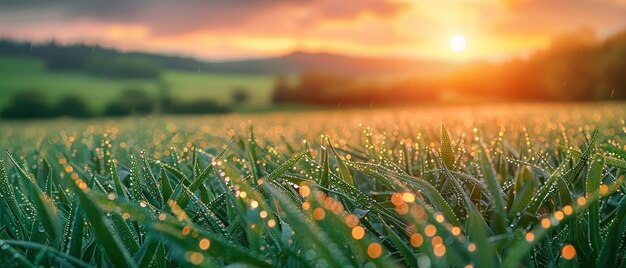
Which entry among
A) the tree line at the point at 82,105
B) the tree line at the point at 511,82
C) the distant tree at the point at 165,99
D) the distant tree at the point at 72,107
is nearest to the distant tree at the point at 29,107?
the tree line at the point at 82,105

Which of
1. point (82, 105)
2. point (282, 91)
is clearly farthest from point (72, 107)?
point (282, 91)

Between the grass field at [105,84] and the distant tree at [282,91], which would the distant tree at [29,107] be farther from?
the distant tree at [282,91]

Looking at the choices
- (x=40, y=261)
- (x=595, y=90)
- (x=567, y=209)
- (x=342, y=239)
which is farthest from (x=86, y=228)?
(x=595, y=90)

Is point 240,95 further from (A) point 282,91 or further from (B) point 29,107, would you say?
(B) point 29,107

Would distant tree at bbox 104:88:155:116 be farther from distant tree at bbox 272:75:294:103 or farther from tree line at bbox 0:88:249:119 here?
distant tree at bbox 272:75:294:103

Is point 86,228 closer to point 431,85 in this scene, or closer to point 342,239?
point 342,239

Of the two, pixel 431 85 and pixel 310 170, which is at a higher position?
pixel 310 170
